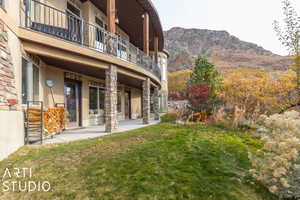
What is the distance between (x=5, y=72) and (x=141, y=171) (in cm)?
380

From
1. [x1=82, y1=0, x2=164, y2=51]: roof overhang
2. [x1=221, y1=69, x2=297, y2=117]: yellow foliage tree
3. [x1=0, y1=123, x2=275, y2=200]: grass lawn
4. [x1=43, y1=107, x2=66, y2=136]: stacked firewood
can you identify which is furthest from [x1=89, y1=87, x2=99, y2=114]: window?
[x1=221, y1=69, x2=297, y2=117]: yellow foliage tree

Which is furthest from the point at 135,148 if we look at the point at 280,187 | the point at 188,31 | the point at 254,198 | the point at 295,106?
the point at 188,31

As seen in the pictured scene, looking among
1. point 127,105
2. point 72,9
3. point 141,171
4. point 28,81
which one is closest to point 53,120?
point 28,81

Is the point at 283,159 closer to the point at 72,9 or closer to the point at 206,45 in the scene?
the point at 72,9

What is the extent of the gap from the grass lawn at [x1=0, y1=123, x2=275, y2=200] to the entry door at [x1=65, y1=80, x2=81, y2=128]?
3.69 meters

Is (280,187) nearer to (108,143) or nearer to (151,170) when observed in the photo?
(151,170)

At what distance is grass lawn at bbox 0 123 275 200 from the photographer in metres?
2.40

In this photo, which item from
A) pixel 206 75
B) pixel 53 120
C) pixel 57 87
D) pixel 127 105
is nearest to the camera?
pixel 53 120

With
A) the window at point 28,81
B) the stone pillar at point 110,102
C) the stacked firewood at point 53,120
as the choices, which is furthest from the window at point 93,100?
the window at point 28,81

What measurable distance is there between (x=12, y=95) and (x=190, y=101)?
734 centimetres

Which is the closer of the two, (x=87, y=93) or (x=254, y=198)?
(x=254, y=198)

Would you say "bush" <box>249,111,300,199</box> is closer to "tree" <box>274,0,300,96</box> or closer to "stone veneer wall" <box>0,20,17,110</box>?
"tree" <box>274,0,300,96</box>

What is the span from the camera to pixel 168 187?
250 centimetres

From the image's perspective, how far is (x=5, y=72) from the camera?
3779 mm
